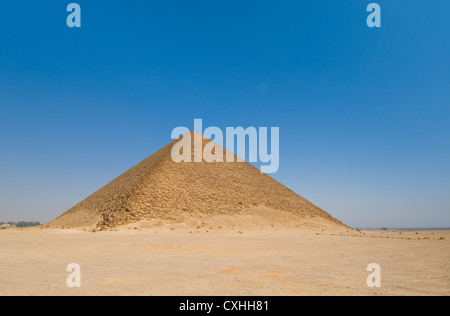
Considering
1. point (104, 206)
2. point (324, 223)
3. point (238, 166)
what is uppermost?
point (238, 166)

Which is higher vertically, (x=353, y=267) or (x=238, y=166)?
(x=238, y=166)

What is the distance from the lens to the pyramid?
37.7 meters

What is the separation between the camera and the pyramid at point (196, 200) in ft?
124

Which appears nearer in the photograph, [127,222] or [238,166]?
[127,222]

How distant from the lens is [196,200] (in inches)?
1684
